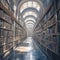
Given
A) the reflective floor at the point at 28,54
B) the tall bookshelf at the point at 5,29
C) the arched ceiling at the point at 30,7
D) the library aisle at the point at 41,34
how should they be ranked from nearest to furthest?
the library aisle at the point at 41,34, the tall bookshelf at the point at 5,29, the reflective floor at the point at 28,54, the arched ceiling at the point at 30,7

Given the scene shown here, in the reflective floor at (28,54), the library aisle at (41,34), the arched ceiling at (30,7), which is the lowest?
the reflective floor at (28,54)

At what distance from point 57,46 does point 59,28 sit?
831 mm

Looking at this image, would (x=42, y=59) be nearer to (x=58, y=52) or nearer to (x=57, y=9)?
(x=58, y=52)

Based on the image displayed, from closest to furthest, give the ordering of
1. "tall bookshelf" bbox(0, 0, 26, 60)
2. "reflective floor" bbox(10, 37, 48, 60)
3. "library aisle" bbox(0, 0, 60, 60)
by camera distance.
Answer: "library aisle" bbox(0, 0, 60, 60), "tall bookshelf" bbox(0, 0, 26, 60), "reflective floor" bbox(10, 37, 48, 60)

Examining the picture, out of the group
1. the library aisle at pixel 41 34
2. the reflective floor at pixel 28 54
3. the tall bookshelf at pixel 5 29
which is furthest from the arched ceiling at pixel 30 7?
the tall bookshelf at pixel 5 29

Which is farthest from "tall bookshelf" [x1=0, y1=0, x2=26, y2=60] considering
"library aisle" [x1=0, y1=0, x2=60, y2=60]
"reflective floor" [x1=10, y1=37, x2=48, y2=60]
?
"reflective floor" [x1=10, y1=37, x2=48, y2=60]

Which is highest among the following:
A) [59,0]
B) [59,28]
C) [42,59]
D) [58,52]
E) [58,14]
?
[59,0]

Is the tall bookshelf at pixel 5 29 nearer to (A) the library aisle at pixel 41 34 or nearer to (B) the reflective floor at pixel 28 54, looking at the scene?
(A) the library aisle at pixel 41 34

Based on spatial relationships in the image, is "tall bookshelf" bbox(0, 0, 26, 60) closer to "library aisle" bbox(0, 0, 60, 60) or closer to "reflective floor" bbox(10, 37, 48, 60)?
"library aisle" bbox(0, 0, 60, 60)

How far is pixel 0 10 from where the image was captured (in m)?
8.30

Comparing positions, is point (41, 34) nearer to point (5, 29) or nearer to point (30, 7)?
point (5, 29)

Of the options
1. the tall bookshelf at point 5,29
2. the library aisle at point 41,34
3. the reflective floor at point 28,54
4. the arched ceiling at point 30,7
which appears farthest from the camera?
the arched ceiling at point 30,7

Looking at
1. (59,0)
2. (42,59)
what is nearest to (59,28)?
(59,0)

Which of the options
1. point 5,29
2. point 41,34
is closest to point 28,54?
point 5,29
